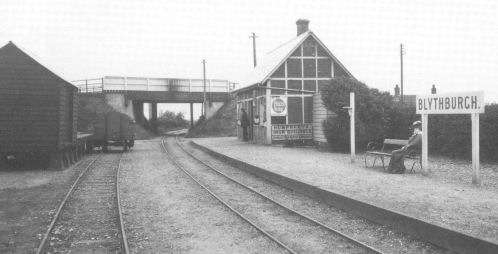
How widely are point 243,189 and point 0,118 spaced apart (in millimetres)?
8503

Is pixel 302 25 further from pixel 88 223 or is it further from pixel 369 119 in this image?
pixel 88 223

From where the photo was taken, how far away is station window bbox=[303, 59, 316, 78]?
2262 centimetres

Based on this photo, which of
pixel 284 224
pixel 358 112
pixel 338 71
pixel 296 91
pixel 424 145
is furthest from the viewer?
pixel 338 71

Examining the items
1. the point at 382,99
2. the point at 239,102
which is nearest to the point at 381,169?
the point at 382,99

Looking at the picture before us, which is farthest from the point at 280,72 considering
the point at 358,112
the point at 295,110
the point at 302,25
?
the point at 358,112

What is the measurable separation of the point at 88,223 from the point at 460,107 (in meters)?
7.97

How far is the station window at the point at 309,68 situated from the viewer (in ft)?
74.2

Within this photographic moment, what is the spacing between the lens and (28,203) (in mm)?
8898

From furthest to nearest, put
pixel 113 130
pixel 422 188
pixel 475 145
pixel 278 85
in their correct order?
pixel 278 85, pixel 113 130, pixel 475 145, pixel 422 188

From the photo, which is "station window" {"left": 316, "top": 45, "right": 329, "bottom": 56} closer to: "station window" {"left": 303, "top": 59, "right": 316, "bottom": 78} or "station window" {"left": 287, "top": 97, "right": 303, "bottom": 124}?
"station window" {"left": 303, "top": 59, "right": 316, "bottom": 78}

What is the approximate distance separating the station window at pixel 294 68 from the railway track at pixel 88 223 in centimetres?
1293

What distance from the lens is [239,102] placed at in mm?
28656

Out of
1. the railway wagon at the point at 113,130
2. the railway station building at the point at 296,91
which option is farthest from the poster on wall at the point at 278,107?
A: the railway wagon at the point at 113,130

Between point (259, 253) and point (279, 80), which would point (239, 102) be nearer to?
point (279, 80)
